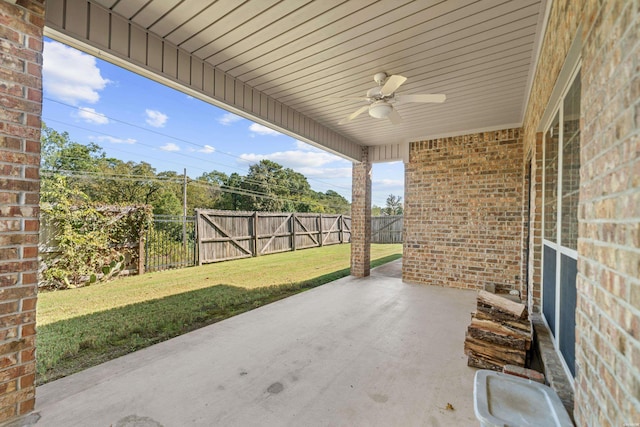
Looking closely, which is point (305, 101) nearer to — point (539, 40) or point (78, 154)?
point (539, 40)

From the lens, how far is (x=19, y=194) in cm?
177

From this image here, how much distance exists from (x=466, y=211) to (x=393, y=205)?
75.5 ft

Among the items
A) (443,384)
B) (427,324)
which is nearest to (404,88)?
(427,324)

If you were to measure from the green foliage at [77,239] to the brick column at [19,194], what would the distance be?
4613 mm

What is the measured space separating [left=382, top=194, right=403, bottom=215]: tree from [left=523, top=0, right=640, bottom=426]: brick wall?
87.7ft

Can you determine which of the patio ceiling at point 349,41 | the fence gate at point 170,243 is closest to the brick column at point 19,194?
the patio ceiling at point 349,41

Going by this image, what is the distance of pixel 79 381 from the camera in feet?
7.63

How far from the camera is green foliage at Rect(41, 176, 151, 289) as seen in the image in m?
5.34

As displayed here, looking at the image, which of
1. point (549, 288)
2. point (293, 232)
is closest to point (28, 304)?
point (549, 288)

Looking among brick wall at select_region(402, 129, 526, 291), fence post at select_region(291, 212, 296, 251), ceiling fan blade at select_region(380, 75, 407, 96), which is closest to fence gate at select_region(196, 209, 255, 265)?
fence post at select_region(291, 212, 296, 251)

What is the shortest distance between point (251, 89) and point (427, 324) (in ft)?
13.0

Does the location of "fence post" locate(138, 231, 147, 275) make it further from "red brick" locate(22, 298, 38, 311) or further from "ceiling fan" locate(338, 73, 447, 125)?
"ceiling fan" locate(338, 73, 447, 125)

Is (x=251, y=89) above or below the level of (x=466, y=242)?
above

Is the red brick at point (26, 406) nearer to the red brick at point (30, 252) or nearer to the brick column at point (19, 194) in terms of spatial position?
the brick column at point (19, 194)
